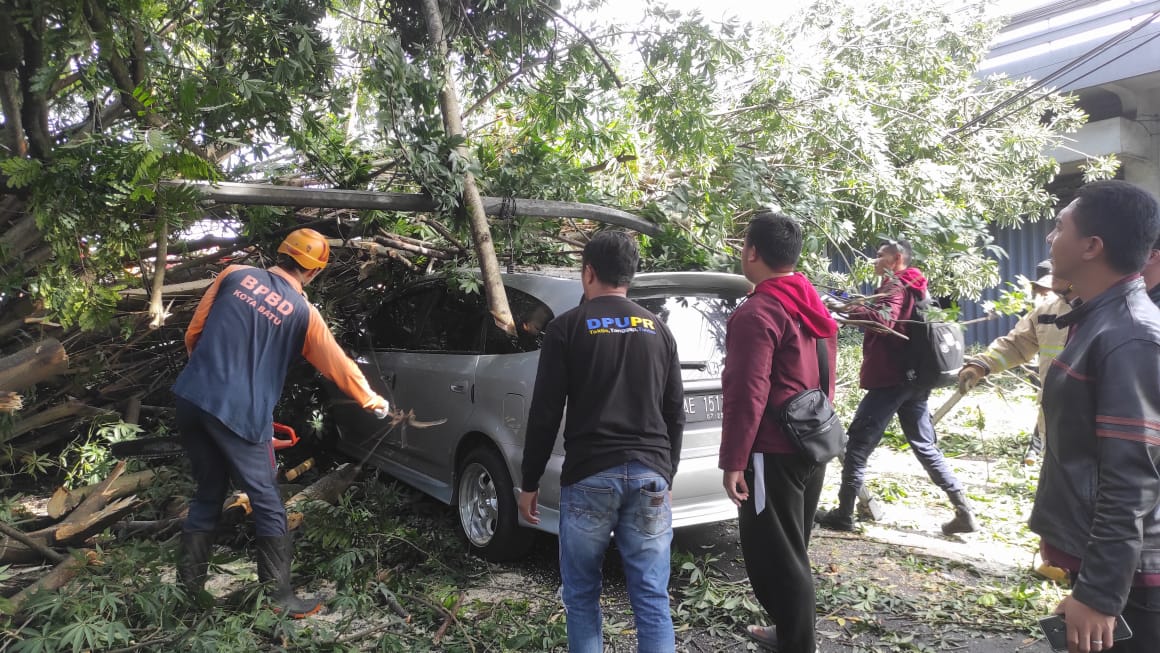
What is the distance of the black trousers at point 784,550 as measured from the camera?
106 inches

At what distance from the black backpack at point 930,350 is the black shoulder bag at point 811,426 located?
78.3 inches

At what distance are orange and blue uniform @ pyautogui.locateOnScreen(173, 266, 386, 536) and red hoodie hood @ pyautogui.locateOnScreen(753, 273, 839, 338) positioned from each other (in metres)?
1.90

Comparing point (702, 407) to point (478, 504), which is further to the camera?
point (478, 504)

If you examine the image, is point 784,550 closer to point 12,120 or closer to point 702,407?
point 702,407

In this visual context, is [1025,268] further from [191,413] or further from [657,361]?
[191,413]

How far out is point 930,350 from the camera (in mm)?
4355

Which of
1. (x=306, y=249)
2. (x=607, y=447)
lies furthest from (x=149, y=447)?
(x=607, y=447)

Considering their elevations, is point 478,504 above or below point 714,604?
above

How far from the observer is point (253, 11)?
3.82 meters

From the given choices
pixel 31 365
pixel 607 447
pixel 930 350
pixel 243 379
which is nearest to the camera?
pixel 607 447

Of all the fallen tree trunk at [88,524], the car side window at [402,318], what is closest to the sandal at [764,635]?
the car side window at [402,318]

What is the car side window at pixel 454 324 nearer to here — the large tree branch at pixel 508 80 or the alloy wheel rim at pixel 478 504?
the alloy wheel rim at pixel 478 504

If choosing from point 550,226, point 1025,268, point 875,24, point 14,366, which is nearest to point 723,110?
point 550,226

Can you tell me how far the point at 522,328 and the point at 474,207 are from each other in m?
0.73
